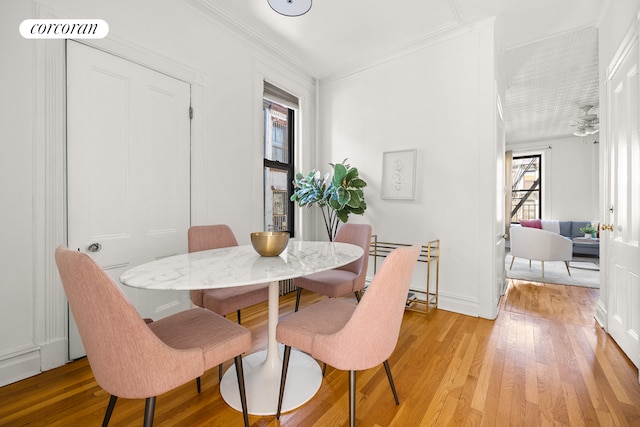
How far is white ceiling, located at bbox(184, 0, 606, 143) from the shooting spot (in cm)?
257

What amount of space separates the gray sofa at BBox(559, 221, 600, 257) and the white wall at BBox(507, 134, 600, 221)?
421 millimetres

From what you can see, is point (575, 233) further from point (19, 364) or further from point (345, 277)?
point (19, 364)

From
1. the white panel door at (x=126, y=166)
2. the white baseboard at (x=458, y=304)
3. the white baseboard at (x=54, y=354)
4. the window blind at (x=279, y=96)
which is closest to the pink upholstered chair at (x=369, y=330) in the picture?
the white panel door at (x=126, y=166)

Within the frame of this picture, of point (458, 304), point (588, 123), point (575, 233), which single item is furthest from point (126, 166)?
point (575, 233)

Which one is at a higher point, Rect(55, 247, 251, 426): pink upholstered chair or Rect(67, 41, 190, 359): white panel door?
Rect(67, 41, 190, 359): white panel door

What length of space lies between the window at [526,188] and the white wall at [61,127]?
294 inches

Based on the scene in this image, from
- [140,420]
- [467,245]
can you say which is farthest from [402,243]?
[140,420]

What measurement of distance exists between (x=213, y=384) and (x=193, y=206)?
4.91 ft

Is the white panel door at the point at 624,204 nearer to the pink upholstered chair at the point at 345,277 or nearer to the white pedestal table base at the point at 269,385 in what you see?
the pink upholstered chair at the point at 345,277

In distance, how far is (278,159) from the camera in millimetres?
3744

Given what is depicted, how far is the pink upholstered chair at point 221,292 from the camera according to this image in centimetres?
178

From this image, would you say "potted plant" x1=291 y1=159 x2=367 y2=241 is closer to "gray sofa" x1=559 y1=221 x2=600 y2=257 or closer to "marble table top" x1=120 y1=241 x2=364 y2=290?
"marble table top" x1=120 y1=241 x2=364 y2=290

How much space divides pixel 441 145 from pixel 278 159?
6.60ft

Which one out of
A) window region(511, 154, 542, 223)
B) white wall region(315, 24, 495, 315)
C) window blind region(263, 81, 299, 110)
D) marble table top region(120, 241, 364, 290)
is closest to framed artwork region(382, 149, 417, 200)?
white wall region(315, 24, 495, 315)
